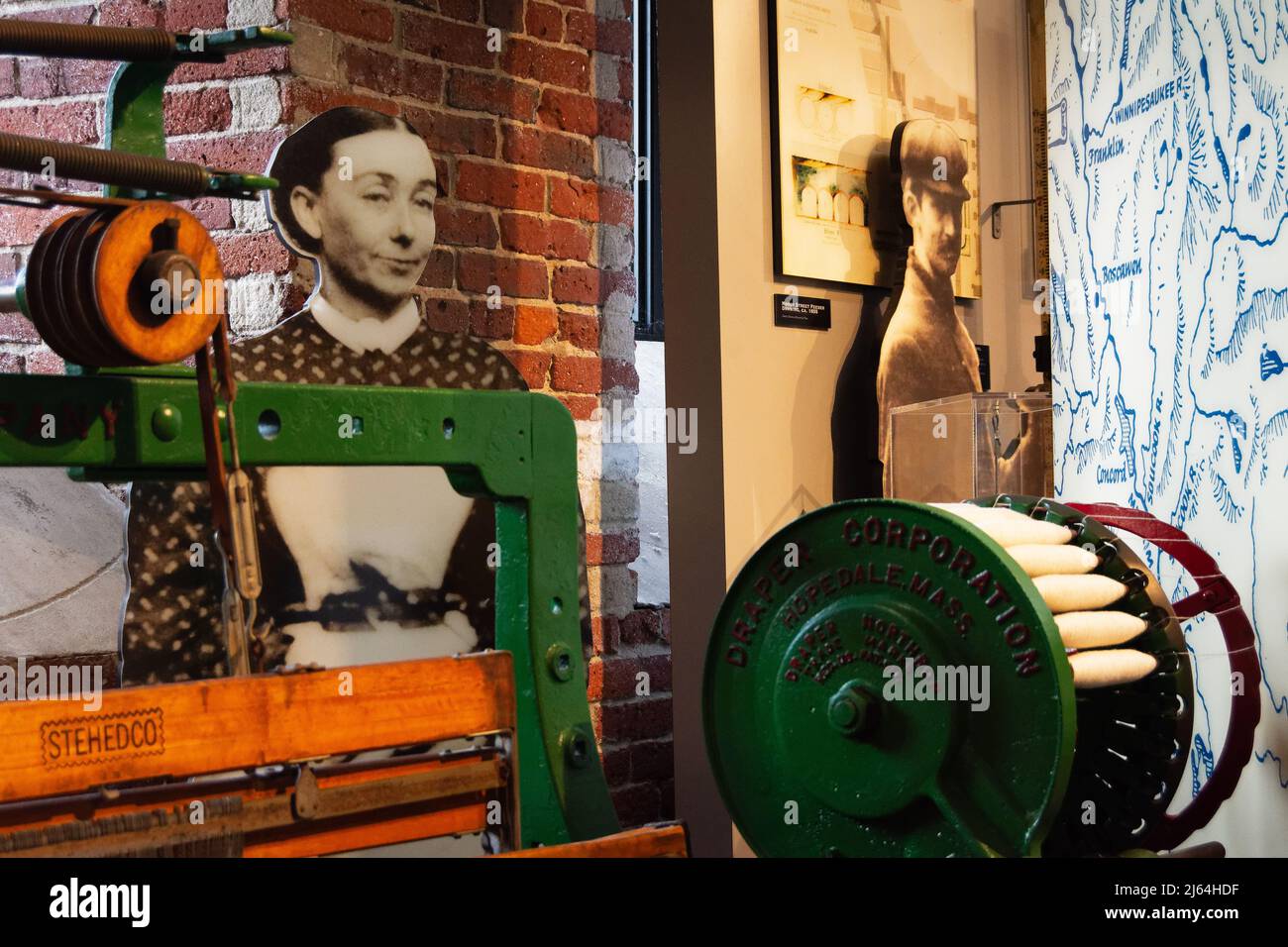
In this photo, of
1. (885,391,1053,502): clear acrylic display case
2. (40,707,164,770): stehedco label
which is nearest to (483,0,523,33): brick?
(885,391,1053,502): clear acrylic display case

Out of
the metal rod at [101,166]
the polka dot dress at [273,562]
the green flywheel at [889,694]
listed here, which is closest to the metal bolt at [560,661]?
the green flywheel at [889,694]

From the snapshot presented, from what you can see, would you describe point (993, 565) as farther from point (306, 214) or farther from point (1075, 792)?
point (306, 214)

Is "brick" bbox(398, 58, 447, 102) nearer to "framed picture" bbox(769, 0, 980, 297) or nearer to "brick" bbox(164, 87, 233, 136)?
"brick" bbox(164, 87, 233, 136)

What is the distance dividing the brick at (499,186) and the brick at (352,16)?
0.29 m

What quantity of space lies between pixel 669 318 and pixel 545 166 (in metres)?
0.41

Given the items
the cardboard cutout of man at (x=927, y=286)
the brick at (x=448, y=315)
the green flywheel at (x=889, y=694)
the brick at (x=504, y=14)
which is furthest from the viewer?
the cardboard cutout of man at (x=927, y=286)

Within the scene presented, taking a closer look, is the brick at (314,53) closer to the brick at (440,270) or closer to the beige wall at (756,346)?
A: the brick at (440,270)

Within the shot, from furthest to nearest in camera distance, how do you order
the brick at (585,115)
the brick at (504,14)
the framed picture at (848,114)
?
1. the framed picture at (848,114)
2. the brick at (585,115)
3. the brick at (504,14)

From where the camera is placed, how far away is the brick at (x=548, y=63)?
8.81 ft

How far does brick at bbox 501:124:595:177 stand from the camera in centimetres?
268

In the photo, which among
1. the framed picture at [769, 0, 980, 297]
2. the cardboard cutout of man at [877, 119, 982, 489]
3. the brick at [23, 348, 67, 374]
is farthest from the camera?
the cardboard cutout of man at [877, 119, 982, 489]

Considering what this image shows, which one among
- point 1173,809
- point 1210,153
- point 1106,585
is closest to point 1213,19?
point 1210,153

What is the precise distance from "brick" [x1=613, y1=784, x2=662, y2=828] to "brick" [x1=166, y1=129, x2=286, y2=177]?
4.74 ft

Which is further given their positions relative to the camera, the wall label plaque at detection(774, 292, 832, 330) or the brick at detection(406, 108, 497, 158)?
the wall label plaque at detection(774, 292, 832, 330)
